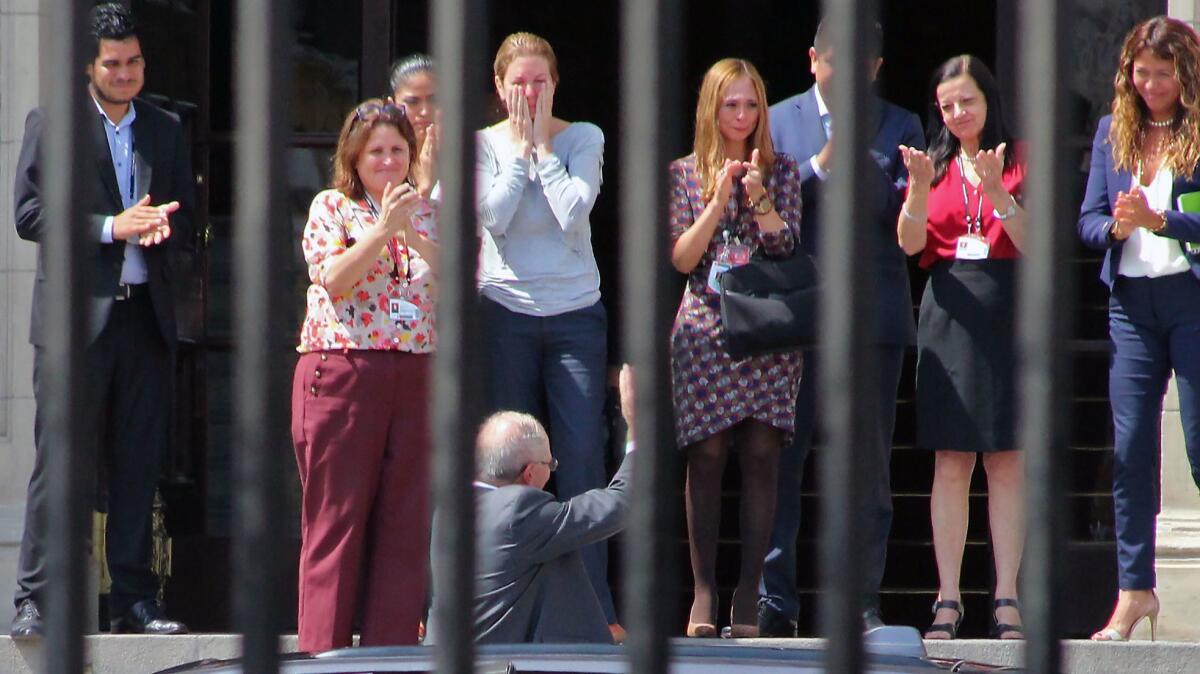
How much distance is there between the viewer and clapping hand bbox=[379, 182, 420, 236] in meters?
5.05

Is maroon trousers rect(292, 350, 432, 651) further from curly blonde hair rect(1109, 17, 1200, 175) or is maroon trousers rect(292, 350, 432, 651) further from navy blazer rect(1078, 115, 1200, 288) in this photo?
curly blonde hair rect(1109, 17, 1200, 175)

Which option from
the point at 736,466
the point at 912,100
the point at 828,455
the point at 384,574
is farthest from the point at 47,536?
the point at 912,100

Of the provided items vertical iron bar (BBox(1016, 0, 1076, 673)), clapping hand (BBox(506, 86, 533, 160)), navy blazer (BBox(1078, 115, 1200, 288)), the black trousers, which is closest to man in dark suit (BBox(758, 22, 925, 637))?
navy blazer (BBox(1078, 115, 1200, 288))

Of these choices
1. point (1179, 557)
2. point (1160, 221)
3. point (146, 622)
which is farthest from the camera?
point (1179, 557)

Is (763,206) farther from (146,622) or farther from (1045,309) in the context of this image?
(1045,309)

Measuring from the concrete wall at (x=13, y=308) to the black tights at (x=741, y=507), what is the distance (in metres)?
2.34

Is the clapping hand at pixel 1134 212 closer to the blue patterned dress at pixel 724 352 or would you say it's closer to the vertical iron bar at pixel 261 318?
the blue patterned dress at pixel 724 352

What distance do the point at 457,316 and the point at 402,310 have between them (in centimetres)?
414

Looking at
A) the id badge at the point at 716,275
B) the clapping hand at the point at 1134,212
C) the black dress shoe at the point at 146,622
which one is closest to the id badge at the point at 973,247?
the clapping hand at the point at 1134,212

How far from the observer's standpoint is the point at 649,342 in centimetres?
108

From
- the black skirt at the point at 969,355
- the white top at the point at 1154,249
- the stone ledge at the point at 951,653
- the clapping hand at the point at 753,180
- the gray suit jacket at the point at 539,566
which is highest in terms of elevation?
the clapping hand at the point at 753,180

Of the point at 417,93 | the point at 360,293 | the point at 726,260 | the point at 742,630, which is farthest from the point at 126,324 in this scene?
the point at 742,630

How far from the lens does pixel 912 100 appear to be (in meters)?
9.77

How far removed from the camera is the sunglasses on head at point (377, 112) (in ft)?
17.4
